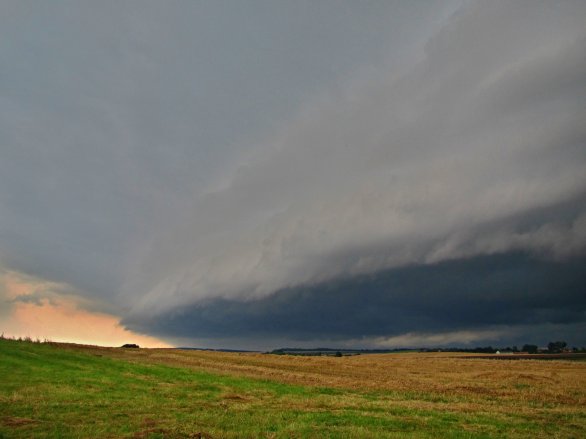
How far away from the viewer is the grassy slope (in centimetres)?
2281

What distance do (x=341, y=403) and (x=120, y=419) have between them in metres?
16.7

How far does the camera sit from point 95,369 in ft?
163

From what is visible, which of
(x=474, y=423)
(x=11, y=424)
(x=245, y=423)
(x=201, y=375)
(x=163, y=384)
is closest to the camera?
(x=11, y=424)

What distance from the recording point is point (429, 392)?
4559cm

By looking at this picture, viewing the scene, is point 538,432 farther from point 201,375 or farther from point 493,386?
point 201,375

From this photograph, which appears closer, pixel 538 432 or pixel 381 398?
pixel 538 432

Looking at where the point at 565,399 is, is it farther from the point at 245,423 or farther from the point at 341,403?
the point at 245,423

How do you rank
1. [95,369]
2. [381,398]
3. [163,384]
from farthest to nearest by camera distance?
1. [95,369]
2. [163,384]
3. [381,398]

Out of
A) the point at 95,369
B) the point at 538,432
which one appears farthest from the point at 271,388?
the point at 538,432

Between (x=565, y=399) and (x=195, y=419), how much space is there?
35.2m

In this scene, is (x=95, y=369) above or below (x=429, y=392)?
above

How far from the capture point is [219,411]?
28.9 m

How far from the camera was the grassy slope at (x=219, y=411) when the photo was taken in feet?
74.8

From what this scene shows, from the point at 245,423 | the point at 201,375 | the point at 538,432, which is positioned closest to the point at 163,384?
the point at 201,375
